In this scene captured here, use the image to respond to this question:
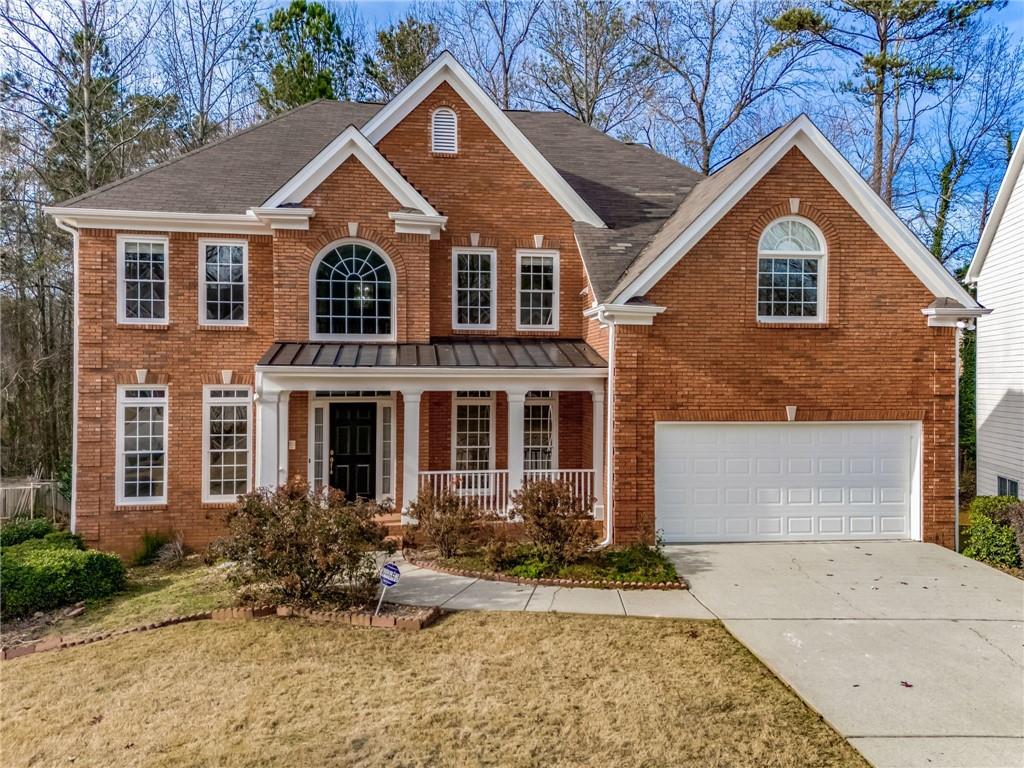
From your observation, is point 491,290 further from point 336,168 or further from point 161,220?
point 161,220

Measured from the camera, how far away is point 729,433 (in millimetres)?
10688

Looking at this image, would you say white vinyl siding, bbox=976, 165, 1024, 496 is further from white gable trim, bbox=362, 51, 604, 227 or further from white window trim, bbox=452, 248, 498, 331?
white window trim, bbox=452, 248, 498, 331

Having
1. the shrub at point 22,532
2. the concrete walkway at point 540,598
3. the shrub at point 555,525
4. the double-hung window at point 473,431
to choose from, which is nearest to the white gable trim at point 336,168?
the double-hung window at point 473,431

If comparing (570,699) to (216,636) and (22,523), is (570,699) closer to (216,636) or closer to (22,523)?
(216,636)

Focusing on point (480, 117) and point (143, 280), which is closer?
point (143, 280)

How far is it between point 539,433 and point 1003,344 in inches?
451

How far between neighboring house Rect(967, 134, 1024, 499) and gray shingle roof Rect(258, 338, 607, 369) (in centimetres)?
1020

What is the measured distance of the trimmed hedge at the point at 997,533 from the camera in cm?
979

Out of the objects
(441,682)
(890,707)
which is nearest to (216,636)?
(441,682)

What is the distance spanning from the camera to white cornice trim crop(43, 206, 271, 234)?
36.7 feet

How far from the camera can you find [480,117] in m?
12.9

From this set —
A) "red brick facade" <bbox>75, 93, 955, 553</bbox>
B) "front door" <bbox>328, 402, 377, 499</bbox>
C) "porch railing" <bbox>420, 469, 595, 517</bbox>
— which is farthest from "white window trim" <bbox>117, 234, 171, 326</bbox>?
Result: "porch railing" <bbox>420, 469, 595, 517</bbox>

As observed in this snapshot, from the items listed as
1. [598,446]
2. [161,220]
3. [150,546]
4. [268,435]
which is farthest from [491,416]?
[161,220]

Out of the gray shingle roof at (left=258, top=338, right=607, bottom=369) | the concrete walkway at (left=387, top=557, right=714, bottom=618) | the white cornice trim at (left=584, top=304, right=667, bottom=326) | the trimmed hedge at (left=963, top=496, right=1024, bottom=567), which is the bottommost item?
the concrete walkway at (left=387, top=557, right=714, bottom=618)
